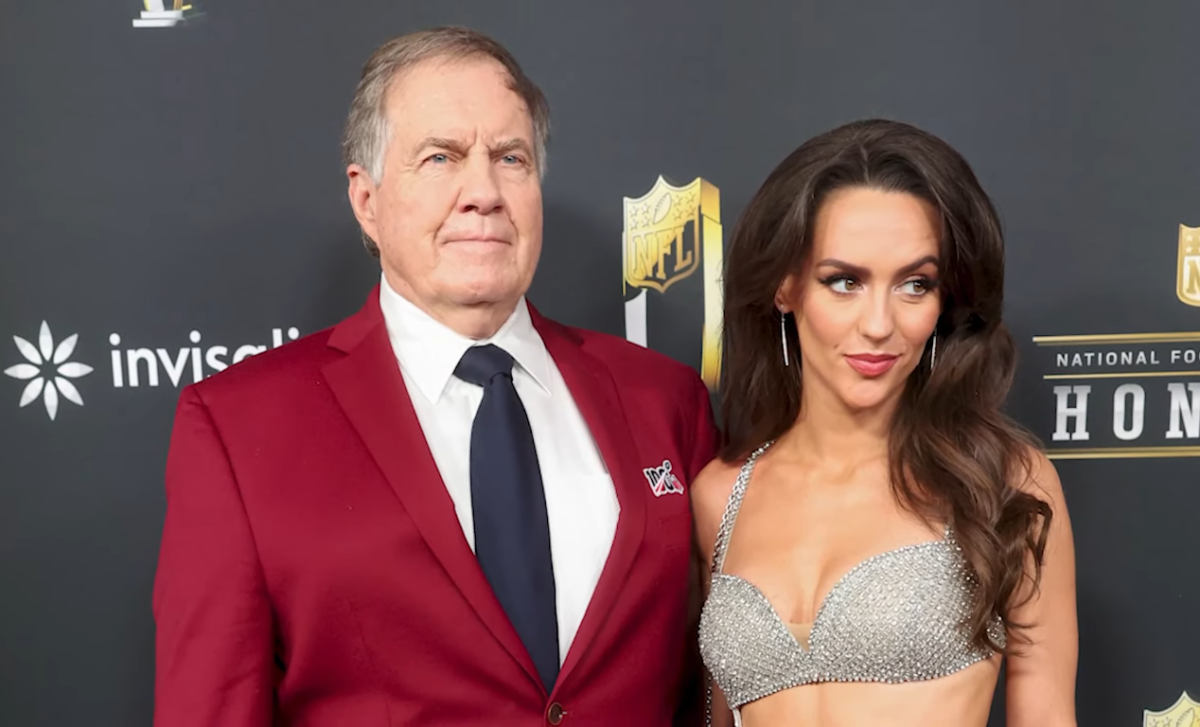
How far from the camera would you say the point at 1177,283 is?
2021mm

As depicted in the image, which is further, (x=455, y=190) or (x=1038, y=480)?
(x=1038, y=480)

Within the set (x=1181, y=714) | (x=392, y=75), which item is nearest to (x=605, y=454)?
(x=392, y=75)

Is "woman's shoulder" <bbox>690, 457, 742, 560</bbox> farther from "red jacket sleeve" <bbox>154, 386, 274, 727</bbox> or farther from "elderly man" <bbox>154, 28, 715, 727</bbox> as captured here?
"red jacket sleeve" <bbox>154, 386, 274, 727</bbox>

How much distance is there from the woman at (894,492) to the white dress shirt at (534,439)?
0.85 ft

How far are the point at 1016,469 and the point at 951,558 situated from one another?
0.17 m

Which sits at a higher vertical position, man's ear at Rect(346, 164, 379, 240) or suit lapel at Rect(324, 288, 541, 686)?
man's ear at Rect(346, 164, 379, 240)

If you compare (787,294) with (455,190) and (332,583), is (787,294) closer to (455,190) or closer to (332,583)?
(455,190)

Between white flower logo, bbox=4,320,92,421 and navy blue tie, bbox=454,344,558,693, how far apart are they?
99 cm

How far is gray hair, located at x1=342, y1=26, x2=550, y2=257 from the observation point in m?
1.48

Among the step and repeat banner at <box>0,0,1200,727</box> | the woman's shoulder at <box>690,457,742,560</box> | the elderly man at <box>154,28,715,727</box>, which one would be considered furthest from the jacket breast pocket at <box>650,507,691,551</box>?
the step and repeat banner at <box>0,0,1200,727</box>

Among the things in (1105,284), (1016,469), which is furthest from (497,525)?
(1105,284)

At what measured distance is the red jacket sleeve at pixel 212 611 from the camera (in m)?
1.34

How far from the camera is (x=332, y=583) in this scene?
4.44 feet

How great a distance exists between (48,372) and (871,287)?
61.3 inches
